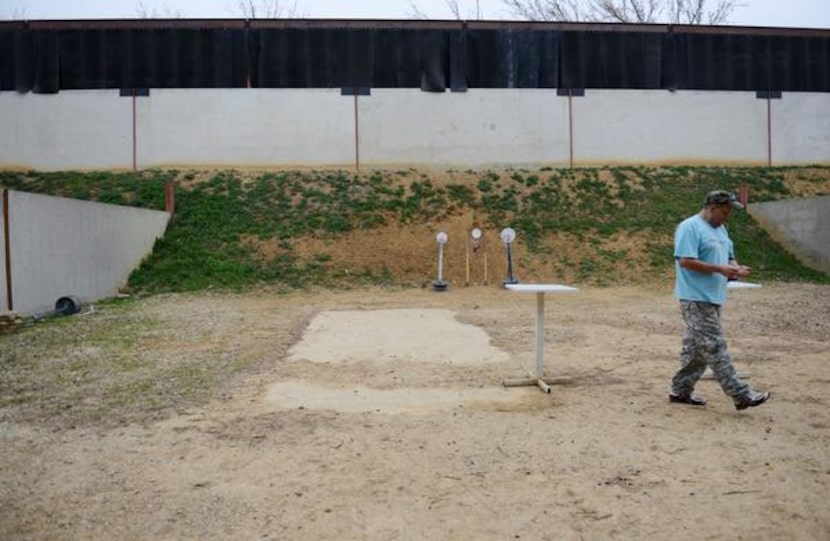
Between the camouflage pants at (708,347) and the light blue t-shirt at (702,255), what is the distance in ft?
0.25

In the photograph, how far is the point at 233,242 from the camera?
17.1 metres

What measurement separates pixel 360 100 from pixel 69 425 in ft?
61.6

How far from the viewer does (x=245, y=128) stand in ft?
70.9

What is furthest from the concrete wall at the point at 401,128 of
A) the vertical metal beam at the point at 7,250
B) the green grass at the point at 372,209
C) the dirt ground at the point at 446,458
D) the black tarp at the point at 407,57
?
the dirt ground at the point at 446,458

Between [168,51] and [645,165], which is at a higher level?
[168,51]

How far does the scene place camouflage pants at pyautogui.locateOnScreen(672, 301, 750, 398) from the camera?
4.45m

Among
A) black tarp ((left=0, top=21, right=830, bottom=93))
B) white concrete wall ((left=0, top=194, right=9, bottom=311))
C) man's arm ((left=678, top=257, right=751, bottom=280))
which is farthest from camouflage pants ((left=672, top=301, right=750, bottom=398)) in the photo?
black tarp ((left=0, top=21, right=830, bottom=93))

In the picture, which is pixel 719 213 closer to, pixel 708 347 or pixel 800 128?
pixel 708 347

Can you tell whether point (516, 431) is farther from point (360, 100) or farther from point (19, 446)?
point (360, 100)

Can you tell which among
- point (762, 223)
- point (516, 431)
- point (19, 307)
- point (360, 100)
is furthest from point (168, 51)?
point (516, 431)

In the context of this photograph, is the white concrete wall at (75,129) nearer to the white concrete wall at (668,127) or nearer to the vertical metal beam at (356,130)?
the vertical metal beam at (356,130)

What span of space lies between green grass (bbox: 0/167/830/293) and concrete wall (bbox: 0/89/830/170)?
3.18 ft

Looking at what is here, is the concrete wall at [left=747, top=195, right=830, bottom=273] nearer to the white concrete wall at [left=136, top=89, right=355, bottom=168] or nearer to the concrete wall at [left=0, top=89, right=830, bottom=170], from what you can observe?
the concrete wall at [left=0, top=89, right=830, bottom=170]

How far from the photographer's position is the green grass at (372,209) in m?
15.9
